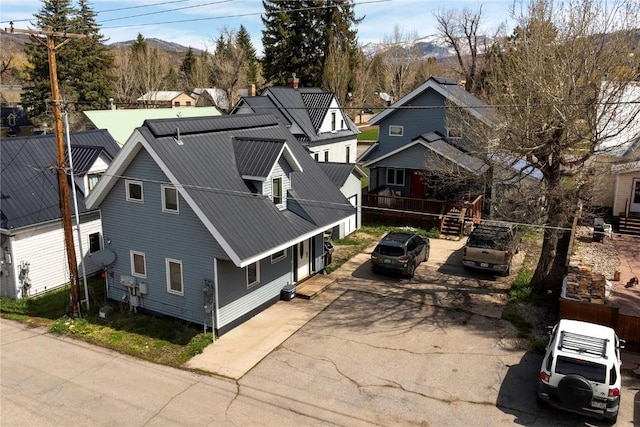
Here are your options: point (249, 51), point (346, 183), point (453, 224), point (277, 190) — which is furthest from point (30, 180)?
Result: point (249, 51)

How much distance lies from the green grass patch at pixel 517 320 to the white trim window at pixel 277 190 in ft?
30.7

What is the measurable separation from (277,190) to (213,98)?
66811 mm

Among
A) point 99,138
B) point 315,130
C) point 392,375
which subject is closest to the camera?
point 392,375

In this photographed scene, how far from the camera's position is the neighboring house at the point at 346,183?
88.7ft

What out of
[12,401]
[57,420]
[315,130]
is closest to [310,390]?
[57,420]

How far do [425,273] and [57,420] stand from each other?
1548cm

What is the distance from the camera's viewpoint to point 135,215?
17.8 m

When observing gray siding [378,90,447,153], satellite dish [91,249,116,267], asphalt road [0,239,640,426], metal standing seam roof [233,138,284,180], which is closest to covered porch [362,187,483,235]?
gray siding [378,90,447,153]

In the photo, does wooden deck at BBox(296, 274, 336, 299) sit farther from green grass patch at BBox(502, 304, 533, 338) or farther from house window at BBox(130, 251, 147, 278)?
green grass patch at BBox(502, 304, 533, 338)

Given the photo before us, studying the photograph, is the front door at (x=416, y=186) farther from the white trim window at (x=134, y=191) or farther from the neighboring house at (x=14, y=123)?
the neighboring house at (x=14, y=123)

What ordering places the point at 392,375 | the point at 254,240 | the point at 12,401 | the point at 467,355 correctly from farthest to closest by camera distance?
the point at 254,240, the point at 467,355, the point at 392,375, the point at 12,401

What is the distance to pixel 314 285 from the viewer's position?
68.1 ft

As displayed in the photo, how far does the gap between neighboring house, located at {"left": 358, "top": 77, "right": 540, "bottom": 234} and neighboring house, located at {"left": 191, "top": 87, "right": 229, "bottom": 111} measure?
4670 centimetres

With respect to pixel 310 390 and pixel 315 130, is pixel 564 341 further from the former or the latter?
pixel 315 130
